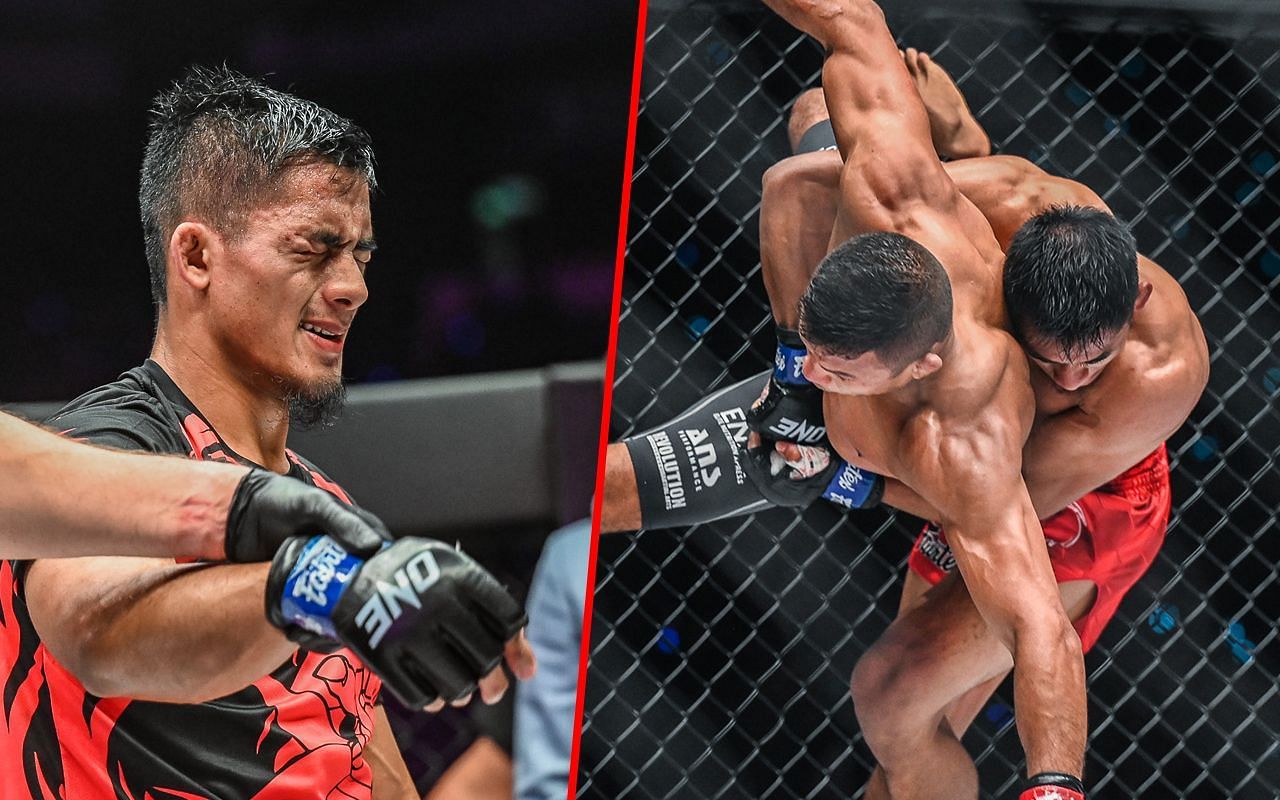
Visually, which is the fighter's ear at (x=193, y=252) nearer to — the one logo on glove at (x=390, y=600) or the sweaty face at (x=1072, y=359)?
the one logo on glove at (x=390, y=600)

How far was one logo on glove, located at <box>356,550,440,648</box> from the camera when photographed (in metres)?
0.77

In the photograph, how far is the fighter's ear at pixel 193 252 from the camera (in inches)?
51.1

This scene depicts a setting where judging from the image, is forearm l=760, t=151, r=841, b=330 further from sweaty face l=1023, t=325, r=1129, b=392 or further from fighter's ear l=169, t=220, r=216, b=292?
fighter's ear l=169, t=220, r=216, b=292

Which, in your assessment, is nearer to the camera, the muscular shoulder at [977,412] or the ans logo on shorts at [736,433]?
the muscular shoulder at [977,412]

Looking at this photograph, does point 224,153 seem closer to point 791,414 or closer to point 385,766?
point 385,766

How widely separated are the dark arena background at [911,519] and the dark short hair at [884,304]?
0.59m

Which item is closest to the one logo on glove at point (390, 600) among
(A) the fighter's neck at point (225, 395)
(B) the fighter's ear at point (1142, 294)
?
(A) the fighter's neck at point (225, 395)

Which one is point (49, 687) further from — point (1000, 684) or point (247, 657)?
point (1000, 684)

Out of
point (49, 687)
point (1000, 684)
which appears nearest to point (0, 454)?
point (49, 687)

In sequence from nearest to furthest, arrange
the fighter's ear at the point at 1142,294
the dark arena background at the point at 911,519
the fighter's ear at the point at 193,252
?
the fighter's ear at the point at 193,252 < the fighter's ear at the point at 1142,294 < the dark arena background at the point at 911,519

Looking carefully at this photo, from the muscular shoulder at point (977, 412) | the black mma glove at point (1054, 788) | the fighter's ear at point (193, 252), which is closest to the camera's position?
the fighter's ear at point (193, 252)

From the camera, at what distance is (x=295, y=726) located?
1.20 meters

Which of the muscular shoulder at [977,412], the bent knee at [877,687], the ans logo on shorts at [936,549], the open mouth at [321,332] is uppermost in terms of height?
the open mouth at [321,332]

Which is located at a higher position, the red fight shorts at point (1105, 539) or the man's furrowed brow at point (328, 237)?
the man's furrowed brow at point (328, 237)
